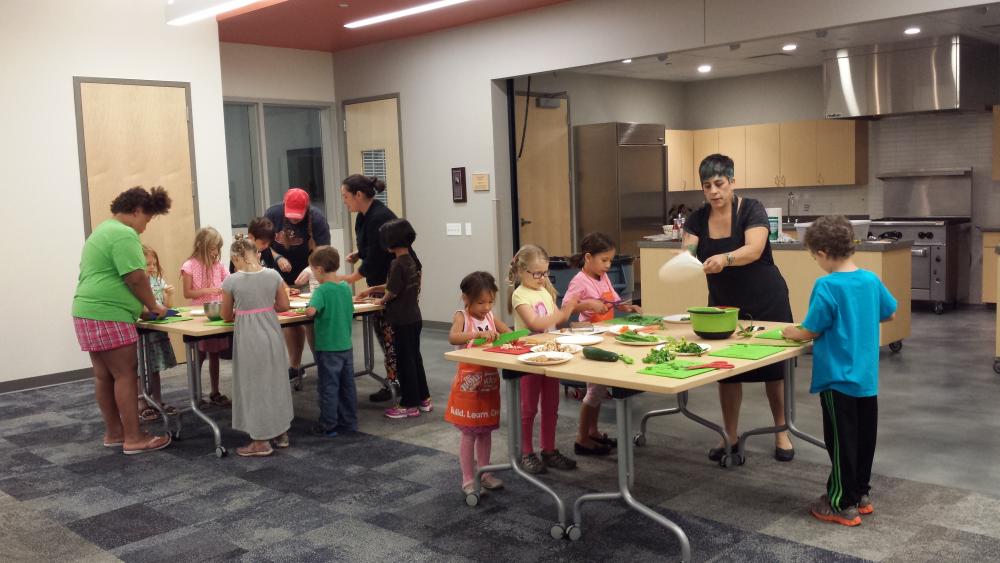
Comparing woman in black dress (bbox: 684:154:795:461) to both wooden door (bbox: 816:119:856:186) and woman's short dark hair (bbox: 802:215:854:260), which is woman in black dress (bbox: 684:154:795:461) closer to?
woman's short dark hair (bbox: 802:215:854:260)

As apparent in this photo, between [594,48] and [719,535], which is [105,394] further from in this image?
[594,48]

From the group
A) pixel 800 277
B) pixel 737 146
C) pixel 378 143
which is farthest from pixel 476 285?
pixel 737 146

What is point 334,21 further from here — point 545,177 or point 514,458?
point 514,458

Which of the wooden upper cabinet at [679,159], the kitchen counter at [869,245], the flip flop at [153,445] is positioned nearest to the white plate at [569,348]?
the flip flop at [153,445]

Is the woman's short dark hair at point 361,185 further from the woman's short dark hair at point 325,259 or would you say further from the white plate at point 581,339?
the white plate at point 581,339

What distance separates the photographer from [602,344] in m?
3.57

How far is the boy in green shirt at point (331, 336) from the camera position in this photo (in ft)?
15.5

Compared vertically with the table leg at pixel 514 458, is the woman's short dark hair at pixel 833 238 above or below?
above

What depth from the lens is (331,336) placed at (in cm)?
478

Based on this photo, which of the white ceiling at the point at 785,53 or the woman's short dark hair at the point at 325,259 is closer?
the woman's short dark hair at the point at 325,259

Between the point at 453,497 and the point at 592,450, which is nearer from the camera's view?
the point at 453,497

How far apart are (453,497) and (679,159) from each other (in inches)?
304

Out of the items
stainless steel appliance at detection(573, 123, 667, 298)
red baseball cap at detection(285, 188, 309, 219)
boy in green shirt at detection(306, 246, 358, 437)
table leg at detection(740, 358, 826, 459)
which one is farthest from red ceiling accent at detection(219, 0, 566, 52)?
table leg at detection(740, 358, 826, 459)

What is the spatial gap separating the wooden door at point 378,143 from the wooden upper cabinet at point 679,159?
3.46 meters
